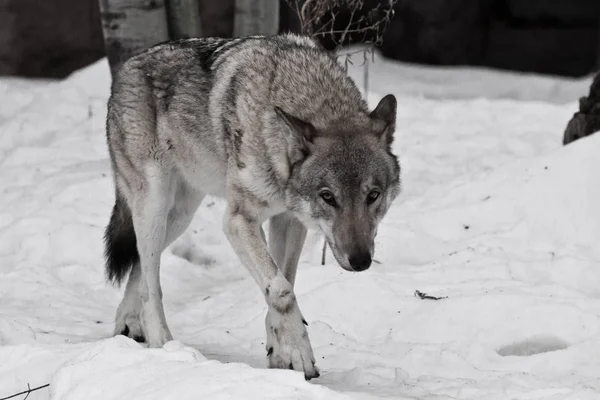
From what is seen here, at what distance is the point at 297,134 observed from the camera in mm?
3539

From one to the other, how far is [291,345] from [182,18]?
3729 mm

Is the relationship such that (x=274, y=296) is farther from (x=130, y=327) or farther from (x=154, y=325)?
(x=130, y=327)

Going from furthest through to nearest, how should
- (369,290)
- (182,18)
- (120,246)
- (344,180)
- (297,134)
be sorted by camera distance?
(182,18) < (369,290) < (120,246) < (297,134) < (344,180)

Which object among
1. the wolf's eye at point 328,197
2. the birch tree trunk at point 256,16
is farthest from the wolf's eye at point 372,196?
the birch tree trunk at point 256,16

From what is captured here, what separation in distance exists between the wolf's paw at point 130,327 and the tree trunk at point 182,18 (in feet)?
9.16

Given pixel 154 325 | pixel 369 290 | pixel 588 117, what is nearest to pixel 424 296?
pixel 369 290

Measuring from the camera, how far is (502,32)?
462 inches

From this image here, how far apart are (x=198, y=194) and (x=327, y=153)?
1255 mm

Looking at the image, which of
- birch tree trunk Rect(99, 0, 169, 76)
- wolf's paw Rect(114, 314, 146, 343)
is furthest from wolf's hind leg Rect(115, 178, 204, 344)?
birch tree trunk Rect(99, 0, 169, 76)

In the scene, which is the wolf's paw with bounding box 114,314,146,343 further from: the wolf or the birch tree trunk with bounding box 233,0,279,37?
the birch tree trunk with bounding box 233,0,279,37

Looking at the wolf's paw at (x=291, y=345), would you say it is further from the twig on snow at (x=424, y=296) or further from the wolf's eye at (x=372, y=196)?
the twig on snow at (x=424, y=296)

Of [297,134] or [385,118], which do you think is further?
[385,118]

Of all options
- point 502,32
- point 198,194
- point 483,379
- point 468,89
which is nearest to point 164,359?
point 483,379

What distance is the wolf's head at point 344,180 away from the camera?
3381mm
